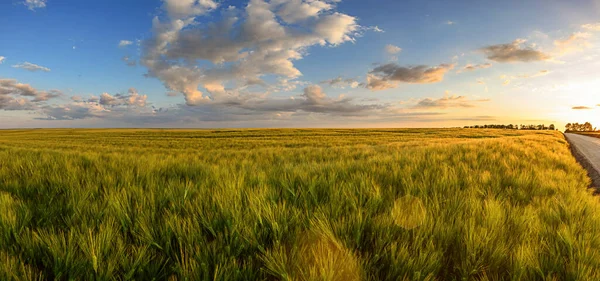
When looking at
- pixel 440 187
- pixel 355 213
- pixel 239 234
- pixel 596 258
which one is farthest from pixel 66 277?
pixel 440 187

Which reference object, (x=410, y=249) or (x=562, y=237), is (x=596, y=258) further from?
(x=410, y=249)

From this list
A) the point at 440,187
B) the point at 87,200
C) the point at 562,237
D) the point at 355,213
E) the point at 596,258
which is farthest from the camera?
the point at 440,187

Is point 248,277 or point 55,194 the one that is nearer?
point 248,277

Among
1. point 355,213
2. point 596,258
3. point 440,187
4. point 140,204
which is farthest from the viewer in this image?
point 440,187

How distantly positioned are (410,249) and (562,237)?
101cm

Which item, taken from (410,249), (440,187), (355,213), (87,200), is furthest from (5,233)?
(440,187)

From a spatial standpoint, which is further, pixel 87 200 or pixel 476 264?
pixel 87 200

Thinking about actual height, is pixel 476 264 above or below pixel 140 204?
below

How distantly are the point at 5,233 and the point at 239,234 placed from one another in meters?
1.25

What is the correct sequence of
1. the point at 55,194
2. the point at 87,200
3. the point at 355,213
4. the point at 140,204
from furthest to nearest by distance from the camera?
the point at 55,194 < the point at 87,200 < the point at 140,204 < the point at 355,213

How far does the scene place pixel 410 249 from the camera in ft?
4.45

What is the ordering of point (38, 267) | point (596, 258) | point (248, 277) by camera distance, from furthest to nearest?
point (596, 258) → point (38, 267) → point (248, 277)

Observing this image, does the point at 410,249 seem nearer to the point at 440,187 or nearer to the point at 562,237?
the point at 562,237

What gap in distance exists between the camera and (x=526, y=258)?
1339 millimetres
